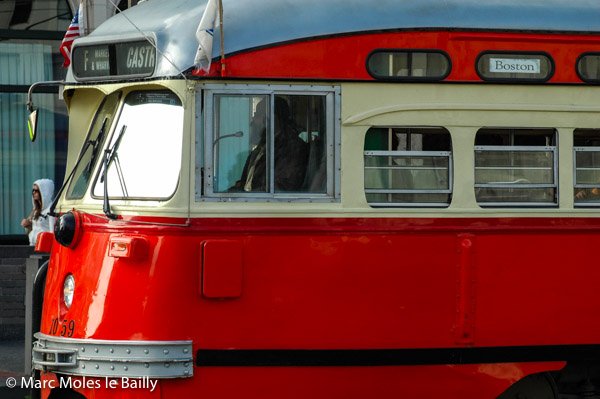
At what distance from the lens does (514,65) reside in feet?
21.7

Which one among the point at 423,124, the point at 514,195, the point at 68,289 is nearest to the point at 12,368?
the point at 68,289

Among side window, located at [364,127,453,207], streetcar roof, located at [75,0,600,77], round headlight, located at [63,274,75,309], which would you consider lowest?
round headlight, located at [63,274,75,309]

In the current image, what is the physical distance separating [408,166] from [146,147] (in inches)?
60.5

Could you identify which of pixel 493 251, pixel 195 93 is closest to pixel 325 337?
pixel 493 251

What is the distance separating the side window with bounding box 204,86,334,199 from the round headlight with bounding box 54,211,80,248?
89 cm

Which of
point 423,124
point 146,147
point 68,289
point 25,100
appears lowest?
point 68,289

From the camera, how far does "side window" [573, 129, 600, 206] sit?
671 centimetres

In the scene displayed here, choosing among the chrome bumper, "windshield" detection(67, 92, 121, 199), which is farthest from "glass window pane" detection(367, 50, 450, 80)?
the chrome bumper

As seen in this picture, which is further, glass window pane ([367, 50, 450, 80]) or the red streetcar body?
glass window pane ([367, 50, 450, 80])

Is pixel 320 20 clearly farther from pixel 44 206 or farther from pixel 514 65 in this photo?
pixel 44 206

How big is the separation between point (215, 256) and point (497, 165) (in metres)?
1.79

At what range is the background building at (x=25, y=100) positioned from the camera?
13945mm

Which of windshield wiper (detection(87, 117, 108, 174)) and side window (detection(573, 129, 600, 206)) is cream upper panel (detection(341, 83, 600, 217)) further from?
windshield wiper (detection(87, 117, 108, 174))

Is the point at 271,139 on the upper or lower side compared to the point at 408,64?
lower
